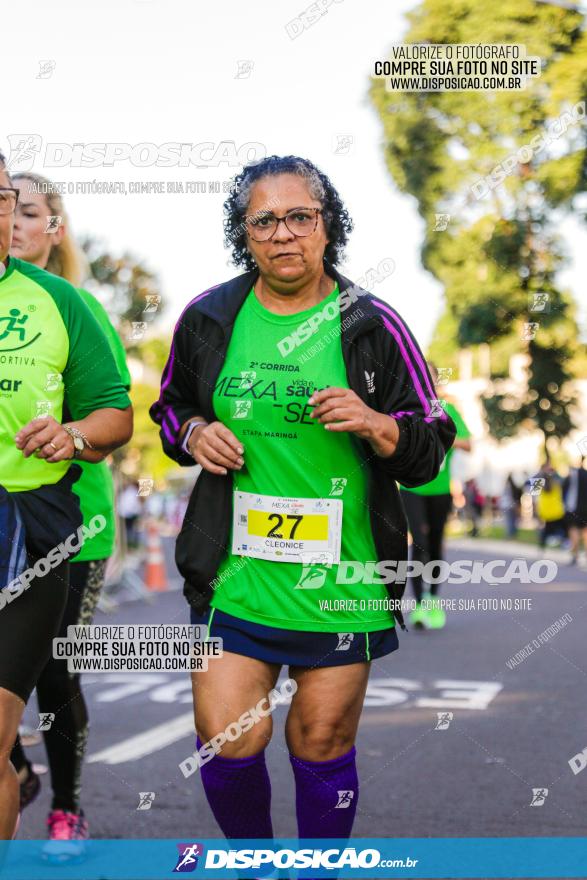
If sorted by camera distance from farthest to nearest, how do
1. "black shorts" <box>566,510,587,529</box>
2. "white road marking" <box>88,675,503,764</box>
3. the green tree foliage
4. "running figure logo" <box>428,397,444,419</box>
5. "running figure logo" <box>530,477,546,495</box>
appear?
the green tree foliage → "black shorts" <box>566,510,587,529</box> → "white road marking" <box>88,675,503,764</box> → "running figure logo" <box>530,477,546,495</box> → "running figure logo" <box>428,397,444,419</box>

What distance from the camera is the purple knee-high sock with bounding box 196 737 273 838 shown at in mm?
3168

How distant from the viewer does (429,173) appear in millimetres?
25406

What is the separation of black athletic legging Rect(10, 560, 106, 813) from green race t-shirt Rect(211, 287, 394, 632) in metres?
0.90

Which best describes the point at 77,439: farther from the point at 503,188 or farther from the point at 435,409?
the point at 503,188

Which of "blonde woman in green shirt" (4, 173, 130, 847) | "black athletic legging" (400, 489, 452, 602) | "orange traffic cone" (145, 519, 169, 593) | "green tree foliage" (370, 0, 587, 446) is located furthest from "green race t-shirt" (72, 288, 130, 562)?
"green tree foliage" (370, 0, 587, 446)

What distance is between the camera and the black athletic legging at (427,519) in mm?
9172

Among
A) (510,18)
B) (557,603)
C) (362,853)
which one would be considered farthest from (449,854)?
(510,18)

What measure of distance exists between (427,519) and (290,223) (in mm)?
6343

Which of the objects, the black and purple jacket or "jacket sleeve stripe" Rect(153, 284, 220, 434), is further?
"jacket sleeve stripe" Rect(153, 284, 220, 434)

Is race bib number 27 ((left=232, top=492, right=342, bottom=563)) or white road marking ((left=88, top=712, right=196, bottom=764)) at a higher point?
race bib number 27 ((left=232, top=492, right=342, bottom=563))

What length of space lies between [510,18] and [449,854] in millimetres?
19450

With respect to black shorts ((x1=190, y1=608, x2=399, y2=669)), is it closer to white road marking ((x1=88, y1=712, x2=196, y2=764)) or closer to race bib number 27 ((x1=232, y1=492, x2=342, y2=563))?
race bib number 27 ((x1=232, y1=492, x2=342, y2=563))

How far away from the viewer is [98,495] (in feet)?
13.6

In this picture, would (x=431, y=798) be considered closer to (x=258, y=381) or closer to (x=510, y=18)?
(x=258, y=381)
